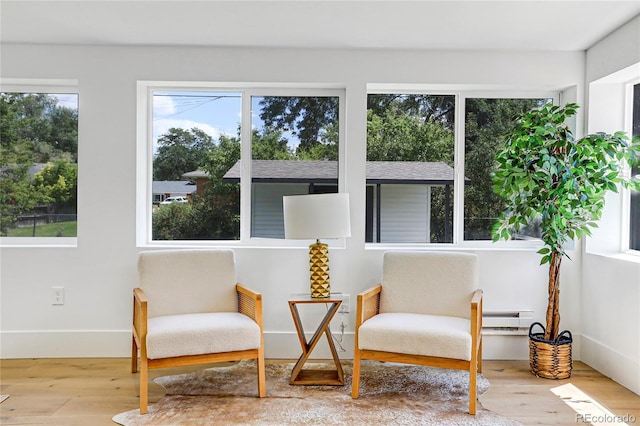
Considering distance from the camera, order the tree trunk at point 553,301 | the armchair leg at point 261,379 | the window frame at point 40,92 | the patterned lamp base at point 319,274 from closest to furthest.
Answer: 1. the armchair leg at point 261,379
2. the patterned lamp base at point 319,274
3. the tree trunk at point 553,301
4. the window frame at point 40,92

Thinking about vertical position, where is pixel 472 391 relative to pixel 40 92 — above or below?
below

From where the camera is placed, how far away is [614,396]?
10.1ft

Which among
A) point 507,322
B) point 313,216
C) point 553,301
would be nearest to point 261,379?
point 313,216

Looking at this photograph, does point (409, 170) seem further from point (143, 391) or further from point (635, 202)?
point (143, 391)

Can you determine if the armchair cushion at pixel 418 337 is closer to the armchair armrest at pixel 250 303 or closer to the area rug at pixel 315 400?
the area rug at pixel 315 400

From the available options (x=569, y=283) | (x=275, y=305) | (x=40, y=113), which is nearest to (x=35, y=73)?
(x=40, y=113)

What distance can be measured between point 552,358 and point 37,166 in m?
4.01

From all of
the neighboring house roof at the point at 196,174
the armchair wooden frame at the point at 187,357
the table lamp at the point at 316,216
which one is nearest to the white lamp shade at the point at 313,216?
the table lamp at the point at 316,216

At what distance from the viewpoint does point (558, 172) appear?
10.8 ft

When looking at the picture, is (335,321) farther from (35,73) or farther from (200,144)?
(35,73)

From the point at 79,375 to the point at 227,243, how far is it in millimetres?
1353

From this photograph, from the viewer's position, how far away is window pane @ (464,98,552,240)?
160 inches

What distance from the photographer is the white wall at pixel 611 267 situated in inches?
126

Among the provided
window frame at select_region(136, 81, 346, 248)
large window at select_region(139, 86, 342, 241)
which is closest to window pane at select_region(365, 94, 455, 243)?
window frame at select_region(136, 81, 346, 248)
